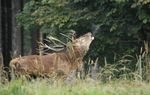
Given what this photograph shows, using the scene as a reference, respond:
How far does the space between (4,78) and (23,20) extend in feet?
31.0

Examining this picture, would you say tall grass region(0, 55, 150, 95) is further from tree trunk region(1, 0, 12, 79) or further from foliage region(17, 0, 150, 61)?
tree trunk region(1, 0, 12, 79)

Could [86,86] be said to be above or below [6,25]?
above

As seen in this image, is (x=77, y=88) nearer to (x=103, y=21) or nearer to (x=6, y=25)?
(x=103, y=21)

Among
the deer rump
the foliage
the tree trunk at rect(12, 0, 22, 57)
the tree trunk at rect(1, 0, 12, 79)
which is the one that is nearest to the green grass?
the deer rump

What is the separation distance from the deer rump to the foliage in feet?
8.81

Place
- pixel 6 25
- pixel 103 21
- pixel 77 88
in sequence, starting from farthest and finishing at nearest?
1. pixel 6 25
2. pixel 103 21
3. pixel 77 88

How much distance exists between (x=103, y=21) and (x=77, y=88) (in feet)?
22.8

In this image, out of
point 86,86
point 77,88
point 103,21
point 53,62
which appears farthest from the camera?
point 103,21

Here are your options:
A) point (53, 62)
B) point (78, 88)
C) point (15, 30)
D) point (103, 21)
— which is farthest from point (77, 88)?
A: point (15, 30)

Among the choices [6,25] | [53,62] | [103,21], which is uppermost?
Result: [103,21]

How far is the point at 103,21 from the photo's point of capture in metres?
15.6

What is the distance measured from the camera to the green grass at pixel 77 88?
333 inches

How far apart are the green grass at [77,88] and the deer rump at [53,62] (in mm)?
1806

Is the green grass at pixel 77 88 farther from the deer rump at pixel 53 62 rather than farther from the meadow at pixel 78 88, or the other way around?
the deer rump at pixel 53 62
